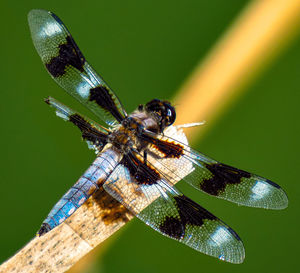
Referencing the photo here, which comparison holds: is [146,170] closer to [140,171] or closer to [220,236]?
[140,171]

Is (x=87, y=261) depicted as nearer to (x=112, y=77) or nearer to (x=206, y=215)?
(x=206, y=215)

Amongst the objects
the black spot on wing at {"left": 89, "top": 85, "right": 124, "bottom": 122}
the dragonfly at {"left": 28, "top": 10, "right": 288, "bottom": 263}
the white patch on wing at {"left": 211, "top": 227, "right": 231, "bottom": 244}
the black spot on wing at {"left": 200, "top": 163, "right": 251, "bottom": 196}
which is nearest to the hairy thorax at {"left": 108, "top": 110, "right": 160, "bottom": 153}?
the dragonfly at {"left": 28, "top": 10, "right": 288, "bottom": 263}

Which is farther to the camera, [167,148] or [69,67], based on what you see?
[69,67]

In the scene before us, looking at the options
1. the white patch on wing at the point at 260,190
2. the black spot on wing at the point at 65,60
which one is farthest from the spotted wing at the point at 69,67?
the white patch on wing at the point at 260,190

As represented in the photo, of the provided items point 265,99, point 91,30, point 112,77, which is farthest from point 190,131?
point 91,30

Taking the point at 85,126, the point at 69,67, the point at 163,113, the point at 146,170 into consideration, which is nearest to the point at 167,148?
the point at 146,170

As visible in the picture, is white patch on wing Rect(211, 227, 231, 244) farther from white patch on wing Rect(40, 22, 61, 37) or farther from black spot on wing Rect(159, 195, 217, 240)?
white patch on wing Rect(40, 22, 61, 37)

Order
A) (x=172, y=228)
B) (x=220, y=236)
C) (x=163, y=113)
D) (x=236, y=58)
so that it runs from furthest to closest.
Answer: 1. (x=236, y=58)
2. (x=163, y=113)
3. (x=172, y=228)
4. (x=220, y=236)
